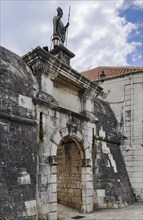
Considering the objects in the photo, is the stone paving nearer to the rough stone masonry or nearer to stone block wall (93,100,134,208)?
the rough stone masonry

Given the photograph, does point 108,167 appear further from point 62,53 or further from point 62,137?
point 62,53

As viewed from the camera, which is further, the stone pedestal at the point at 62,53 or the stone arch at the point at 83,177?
the stone pedestal at the point at 62,53

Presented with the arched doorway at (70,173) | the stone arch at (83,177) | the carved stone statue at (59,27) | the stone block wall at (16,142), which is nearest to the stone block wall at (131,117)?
the stone arch at (83,177)

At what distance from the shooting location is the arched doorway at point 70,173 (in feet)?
26.9

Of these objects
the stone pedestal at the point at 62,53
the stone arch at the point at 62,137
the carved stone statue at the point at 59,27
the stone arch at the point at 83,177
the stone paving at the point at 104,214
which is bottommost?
the stone paving at the point at 104,214

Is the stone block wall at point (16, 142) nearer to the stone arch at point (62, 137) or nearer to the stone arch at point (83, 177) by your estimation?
the stone arch at point (62, 137)

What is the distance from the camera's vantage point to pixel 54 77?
297 inches

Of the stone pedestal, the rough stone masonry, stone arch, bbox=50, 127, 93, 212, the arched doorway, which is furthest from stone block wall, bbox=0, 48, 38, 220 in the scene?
the arched doorway

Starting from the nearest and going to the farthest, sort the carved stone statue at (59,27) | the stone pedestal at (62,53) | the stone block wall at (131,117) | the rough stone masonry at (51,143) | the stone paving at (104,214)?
the rough stone masonry at (51,143) < the stone paving at (104,214) < the stone pedestal at (62,53) < the carved stone statue at (59,27) < the stone block wall at (131,117)

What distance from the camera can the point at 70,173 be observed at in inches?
338

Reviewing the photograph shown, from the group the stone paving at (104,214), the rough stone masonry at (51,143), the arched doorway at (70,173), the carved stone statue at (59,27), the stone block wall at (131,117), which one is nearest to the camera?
the rough stone masonry at (51,143)

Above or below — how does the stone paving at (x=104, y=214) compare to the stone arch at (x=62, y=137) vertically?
below

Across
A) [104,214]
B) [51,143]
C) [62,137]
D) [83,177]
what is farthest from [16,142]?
[104,214]

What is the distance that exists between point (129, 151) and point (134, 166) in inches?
25.1
